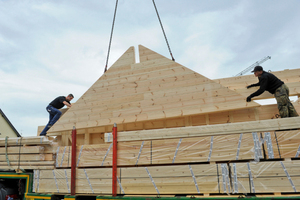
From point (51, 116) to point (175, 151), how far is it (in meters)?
5.45

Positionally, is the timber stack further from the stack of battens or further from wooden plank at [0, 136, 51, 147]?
wooden plank at [0, 136, 51, 147]

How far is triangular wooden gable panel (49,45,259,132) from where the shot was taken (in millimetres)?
5863

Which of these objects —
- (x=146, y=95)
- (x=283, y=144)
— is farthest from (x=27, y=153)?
(x=283, y=144)

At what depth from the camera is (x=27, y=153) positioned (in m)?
6.99

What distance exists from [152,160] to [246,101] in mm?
2830

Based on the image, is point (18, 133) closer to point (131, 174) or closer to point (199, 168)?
point (131, 174)

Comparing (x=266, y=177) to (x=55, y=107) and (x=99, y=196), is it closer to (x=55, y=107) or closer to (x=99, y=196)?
(x=99, y=196)

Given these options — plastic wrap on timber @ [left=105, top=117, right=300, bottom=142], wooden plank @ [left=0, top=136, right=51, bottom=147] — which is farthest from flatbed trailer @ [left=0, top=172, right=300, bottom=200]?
plastic wrap on timber @ [left=105, top=117, right=300, bottom=142]

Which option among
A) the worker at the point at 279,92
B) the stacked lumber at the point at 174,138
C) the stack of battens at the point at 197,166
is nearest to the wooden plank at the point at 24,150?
the stacked lumber at the point at 174,138

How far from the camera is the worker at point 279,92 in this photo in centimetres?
543

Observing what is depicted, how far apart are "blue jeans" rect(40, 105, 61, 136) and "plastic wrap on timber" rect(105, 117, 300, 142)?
3.03 m

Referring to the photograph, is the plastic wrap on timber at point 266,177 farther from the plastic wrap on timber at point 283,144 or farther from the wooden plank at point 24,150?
the wooden plank at point 24,150

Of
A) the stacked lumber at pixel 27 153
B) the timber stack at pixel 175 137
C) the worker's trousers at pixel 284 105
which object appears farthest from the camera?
the stacked lumber at pixel 27 153

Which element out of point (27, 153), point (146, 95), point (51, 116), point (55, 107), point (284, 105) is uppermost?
point (55, 107)
